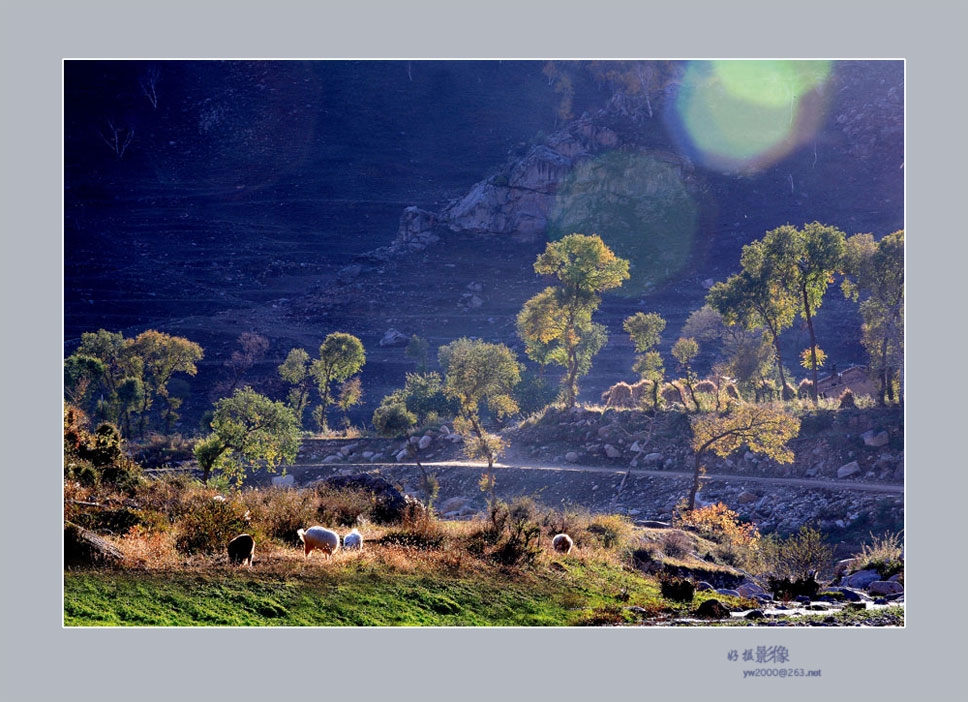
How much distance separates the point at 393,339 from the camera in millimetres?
61281

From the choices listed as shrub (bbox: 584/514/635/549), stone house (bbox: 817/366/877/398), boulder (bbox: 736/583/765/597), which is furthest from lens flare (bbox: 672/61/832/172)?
boulder (bbox: 736/583/765/597)

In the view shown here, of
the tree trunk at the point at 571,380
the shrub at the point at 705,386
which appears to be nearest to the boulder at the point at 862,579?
the tree trunk at the point at 571,380

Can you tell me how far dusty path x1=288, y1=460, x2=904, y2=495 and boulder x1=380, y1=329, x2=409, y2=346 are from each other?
23663mm

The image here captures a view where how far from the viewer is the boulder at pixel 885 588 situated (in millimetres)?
15047

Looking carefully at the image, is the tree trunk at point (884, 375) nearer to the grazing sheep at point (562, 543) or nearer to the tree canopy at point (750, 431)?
the tree canopy at point (750, 431)

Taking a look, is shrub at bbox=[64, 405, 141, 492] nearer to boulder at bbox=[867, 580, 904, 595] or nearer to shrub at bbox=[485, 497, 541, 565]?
shrub at bbox=[485, 497, 541, 565]

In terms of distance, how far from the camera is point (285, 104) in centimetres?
9394

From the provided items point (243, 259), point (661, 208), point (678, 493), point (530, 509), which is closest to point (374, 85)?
point (243, 259)

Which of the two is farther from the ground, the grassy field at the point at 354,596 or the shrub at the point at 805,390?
the shrub at the point at 805,390

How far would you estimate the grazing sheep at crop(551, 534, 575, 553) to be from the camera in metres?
16.1

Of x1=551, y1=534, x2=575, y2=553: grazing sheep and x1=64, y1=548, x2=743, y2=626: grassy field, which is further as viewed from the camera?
x1=551, y1=534, x2=575, y2=553: grazing sheep

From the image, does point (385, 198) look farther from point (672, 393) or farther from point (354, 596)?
point (354, 596)

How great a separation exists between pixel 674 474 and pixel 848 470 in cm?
600

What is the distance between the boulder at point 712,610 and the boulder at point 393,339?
4954 cm
